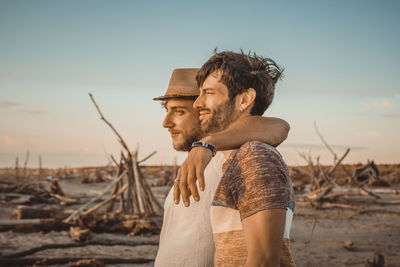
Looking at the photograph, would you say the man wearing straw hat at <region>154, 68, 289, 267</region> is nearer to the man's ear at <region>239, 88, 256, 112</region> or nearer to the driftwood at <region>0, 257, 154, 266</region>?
the man's ear at <region>239, 88, 256, 112</region>

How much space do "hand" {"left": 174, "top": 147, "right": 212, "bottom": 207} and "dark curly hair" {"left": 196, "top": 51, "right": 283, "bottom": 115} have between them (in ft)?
1.07

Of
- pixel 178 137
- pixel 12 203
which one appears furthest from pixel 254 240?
pixel 12 203

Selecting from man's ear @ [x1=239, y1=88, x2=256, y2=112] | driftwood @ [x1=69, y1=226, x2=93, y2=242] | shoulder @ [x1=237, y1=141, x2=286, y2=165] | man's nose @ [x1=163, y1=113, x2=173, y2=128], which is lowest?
driftwood @ [x1=69, y1=226, x2=93, y2=242]

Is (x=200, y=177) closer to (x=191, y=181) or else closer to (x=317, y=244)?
(x=191, y=181)

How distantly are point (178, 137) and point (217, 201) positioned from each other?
121 cm

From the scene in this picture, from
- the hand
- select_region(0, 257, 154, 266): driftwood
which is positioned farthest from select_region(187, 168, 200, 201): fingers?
select_region(0, 257, 154, 266): driftwood

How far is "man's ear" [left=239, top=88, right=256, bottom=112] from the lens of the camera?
4.26ft

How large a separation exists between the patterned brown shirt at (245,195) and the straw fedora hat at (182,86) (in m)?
1.19

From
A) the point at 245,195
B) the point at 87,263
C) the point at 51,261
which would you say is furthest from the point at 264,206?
the point at 51,261

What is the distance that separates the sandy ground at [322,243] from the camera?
576 cm

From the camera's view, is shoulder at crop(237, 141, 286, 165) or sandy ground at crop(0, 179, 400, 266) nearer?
shoulder at crop(237, 141, 286, 165)

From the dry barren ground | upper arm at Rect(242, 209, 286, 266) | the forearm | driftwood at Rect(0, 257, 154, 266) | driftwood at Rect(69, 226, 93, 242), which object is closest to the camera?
upper arm at Rect(242, 209, 286, 266)

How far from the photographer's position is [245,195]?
97cm

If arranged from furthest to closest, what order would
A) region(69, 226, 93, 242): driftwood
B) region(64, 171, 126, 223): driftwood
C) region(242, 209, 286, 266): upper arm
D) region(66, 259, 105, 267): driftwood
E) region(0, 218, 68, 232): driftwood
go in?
1. region(64, 171, 126, 223): driftwood
2. region(0, 218, 68, 232): driftwood
3. region(69, 226, 93, 242): driftwood
4. region(66, 259, 105, 267): driftwood
5. region(242, 209, 286, 266): upper arm
